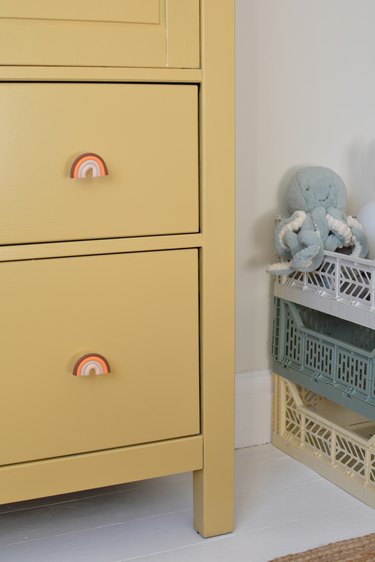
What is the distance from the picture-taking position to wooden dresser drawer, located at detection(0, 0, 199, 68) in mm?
1018

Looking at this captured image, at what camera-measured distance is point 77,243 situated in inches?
42.8

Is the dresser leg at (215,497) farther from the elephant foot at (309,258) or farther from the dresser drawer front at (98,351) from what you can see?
the elephant foot at (309,258)

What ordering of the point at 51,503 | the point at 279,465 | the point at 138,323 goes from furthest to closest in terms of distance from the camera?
the point at 279,465, the point at 51,503, the point at 138,323

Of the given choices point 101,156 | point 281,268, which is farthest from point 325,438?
point 101,156

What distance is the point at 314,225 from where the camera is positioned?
142 centimetres

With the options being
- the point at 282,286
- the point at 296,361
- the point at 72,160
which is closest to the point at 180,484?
the point at 296,361

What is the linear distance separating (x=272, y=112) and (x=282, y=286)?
36 centimetres

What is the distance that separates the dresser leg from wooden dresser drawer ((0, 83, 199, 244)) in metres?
0.39

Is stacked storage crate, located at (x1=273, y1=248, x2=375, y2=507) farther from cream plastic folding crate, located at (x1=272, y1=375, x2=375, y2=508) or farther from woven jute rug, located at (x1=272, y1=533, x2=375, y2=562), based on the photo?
woven jute rug, located at (x1=272, y1=533, x2=375, y2=562)

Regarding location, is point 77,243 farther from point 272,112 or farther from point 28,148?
point 272,112

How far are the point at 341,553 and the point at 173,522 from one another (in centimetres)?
28

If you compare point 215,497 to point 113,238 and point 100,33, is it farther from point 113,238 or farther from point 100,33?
point 100,33

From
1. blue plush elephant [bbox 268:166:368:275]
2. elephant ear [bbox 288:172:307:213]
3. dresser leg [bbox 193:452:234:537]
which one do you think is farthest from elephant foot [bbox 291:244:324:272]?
dresser leg [bbox 193:452:234:537]

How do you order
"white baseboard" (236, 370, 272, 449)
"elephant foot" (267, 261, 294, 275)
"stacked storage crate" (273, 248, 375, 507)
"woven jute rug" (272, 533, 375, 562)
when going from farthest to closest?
"white baseboard" (236, 370, 272, 449) < "elephant foot" (267, 261, 294, 275) < "stacked storage crate" (273, 248, 375, 507) < "woven jute rug" (272, 533, 375, 562)
